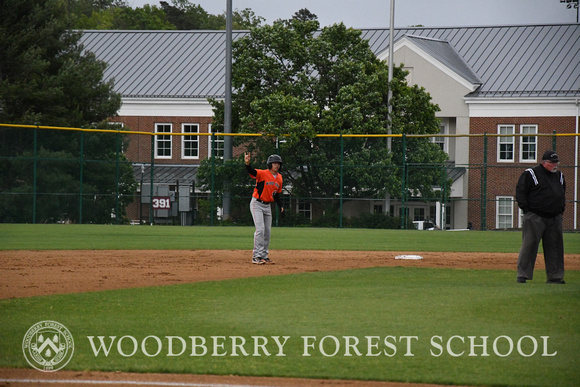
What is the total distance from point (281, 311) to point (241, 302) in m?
0.90

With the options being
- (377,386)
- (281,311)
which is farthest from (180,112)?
(377,386)

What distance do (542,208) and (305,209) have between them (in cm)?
1954

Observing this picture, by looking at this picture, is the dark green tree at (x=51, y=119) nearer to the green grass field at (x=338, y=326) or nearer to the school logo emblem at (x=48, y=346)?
the green grass field at (x=338, y=326)

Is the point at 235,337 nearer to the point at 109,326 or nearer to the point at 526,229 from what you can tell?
the point at 109,326

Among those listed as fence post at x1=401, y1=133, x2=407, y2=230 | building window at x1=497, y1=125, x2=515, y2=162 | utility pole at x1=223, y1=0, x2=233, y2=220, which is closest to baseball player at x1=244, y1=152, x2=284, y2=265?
fence post at x1=401, y1=133, x2=407, y2=230

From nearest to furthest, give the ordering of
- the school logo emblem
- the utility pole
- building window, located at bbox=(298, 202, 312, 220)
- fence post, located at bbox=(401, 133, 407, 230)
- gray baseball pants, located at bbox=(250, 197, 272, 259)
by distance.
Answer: the school logo emblem < gray baseball pants, located at bbox=(250, 197, 272, 259) < fence post, located at bbox=(401, 133, 407, 230) < building window, located at bbox=(298, 202, 312, 220) < the utility pole

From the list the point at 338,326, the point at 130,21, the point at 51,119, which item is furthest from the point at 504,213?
the point at 130,21

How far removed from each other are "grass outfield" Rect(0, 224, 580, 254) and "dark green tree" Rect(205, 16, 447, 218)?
9.35 feet

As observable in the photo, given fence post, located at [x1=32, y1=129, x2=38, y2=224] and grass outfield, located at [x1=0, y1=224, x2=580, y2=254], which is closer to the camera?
grass outfield, located at [x1=0, y1=224, x2=580, y2=254]

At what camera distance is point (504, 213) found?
34188mm

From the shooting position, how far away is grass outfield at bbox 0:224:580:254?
65.4 ft

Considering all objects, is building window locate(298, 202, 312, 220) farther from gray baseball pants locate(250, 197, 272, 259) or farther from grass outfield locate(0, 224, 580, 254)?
gray baseball pants locate(250, 197, 272, 259)

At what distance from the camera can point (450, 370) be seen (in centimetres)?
651

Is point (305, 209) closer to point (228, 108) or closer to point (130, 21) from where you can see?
point (228, 108)
